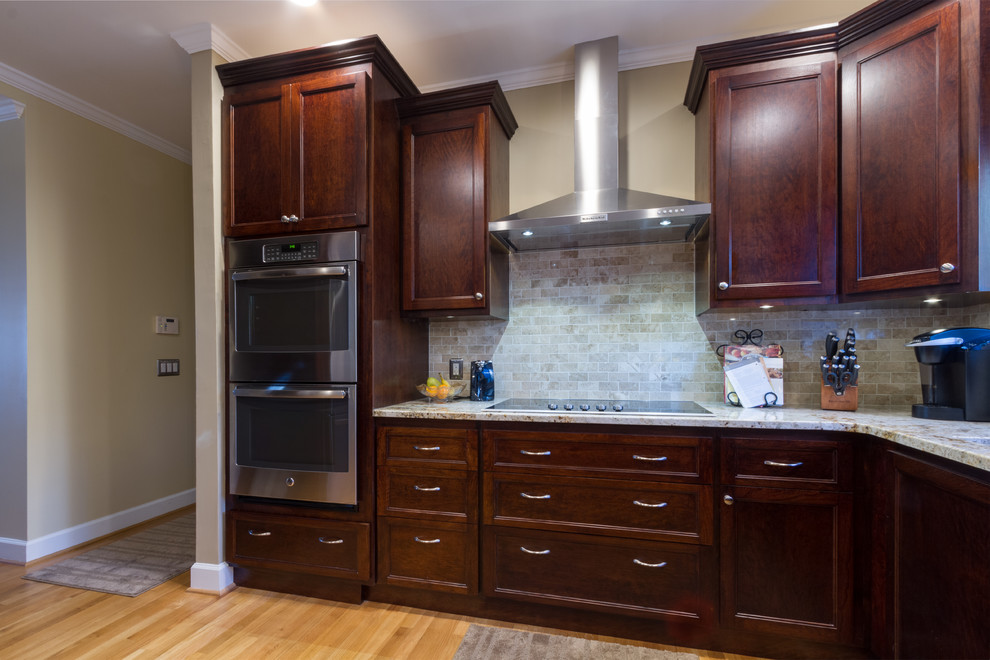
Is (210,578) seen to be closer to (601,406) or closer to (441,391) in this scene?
(441,391)

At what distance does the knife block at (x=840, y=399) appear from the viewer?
6.73 ft

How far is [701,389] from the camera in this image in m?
2.40

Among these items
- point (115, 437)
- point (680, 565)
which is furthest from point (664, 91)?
point (115, 437)

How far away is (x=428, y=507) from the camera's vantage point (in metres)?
2.10

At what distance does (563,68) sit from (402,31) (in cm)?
89

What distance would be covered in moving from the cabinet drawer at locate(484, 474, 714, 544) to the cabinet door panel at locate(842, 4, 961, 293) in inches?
44.1

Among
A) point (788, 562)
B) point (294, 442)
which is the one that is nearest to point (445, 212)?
point (294, 442)

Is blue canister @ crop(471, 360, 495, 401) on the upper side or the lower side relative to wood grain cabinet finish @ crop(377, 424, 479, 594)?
upper

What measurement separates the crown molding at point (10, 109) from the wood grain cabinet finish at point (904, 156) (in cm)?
423

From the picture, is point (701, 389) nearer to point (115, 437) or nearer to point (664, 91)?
point (664, 91)

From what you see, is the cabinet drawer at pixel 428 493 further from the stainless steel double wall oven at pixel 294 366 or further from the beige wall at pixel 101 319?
the beige wall at pixel 101 319

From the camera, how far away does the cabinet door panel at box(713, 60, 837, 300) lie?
6.45 ft

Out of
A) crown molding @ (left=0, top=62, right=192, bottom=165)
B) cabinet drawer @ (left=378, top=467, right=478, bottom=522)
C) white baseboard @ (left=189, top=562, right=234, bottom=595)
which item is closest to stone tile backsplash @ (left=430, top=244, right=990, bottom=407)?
cabinet drawer @ (left=378, top=467, right=478, bottom=522)

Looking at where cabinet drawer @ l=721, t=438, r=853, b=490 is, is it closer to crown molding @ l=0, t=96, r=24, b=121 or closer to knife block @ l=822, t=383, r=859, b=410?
knife block @ l=822, t=383, r=859, b=410
